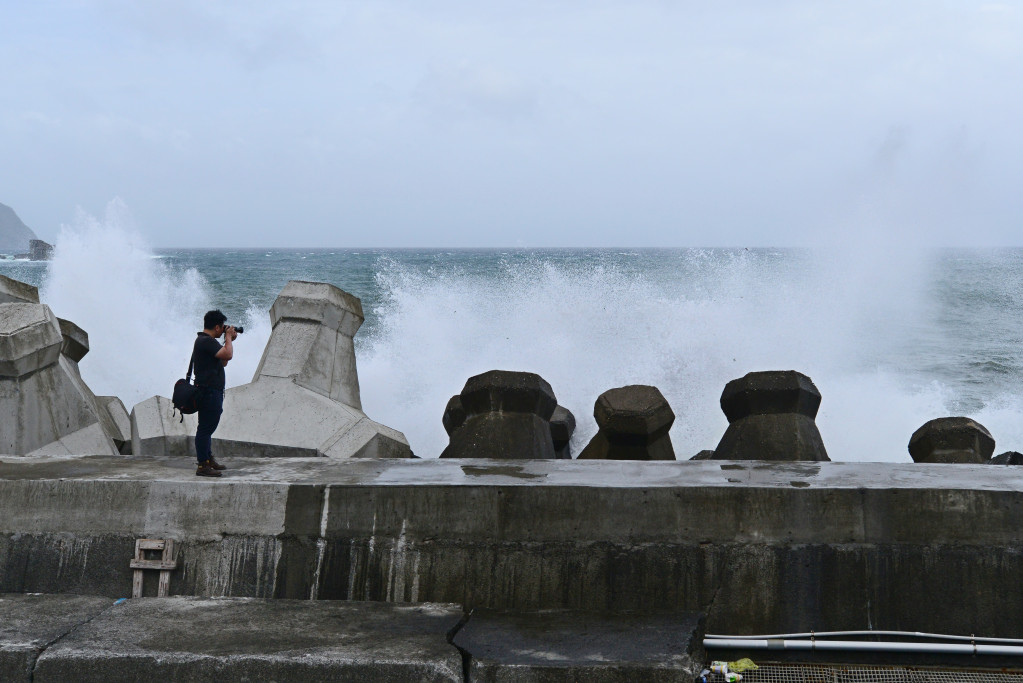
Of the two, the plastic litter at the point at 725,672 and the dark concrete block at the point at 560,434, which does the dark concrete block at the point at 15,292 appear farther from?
the plastic litter at the point at 725,672

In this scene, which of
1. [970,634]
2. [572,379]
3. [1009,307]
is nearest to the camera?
[970,634]

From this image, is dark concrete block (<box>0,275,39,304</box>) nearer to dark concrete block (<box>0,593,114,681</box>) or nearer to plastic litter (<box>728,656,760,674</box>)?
dark concrete block (<box>0,593,114,681</box>)

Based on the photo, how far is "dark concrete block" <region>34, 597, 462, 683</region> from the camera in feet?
10.1

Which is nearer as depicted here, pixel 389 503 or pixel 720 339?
pixel 389 503

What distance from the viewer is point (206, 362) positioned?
4.37m

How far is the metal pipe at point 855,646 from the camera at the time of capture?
3.53m

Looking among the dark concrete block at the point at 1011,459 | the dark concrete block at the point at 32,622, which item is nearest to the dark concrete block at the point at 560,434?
the dark concrete block at the point at 1011,459

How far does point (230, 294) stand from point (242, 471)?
25.4 metres

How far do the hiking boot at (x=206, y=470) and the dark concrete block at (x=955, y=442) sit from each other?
4.60 meters

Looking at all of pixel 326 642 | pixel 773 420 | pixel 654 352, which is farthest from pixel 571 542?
pixel 654 352

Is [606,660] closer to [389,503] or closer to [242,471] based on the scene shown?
[389,503]

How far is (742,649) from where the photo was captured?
3.62m

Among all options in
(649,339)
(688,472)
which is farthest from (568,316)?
(688,472)

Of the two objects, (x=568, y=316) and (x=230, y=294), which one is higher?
(x=230, y=294)
